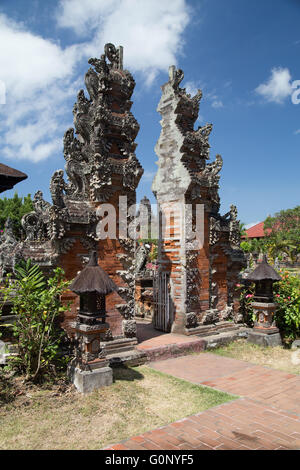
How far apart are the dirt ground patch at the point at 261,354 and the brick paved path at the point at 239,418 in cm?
46

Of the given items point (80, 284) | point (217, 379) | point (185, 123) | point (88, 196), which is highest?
point (185, 123)

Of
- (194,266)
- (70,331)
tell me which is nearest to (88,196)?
(70,331)

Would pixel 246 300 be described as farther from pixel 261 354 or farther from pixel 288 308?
pixel 261 354

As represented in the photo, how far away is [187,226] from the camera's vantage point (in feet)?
30.6

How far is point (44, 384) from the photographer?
5.99 m

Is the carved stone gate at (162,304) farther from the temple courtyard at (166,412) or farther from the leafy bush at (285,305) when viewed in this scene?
the leafy bush at (285,305)

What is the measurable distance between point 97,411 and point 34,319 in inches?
77.2

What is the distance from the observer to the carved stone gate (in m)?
9.59

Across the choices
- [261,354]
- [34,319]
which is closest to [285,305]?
[261,354]

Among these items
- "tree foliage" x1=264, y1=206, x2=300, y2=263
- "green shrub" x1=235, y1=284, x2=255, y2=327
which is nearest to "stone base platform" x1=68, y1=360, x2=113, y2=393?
"green shrub" x1=235, y1=284, x2=255, y2=327

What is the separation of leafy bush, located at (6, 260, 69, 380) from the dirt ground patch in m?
4.39

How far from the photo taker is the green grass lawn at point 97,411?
4.42 metres
